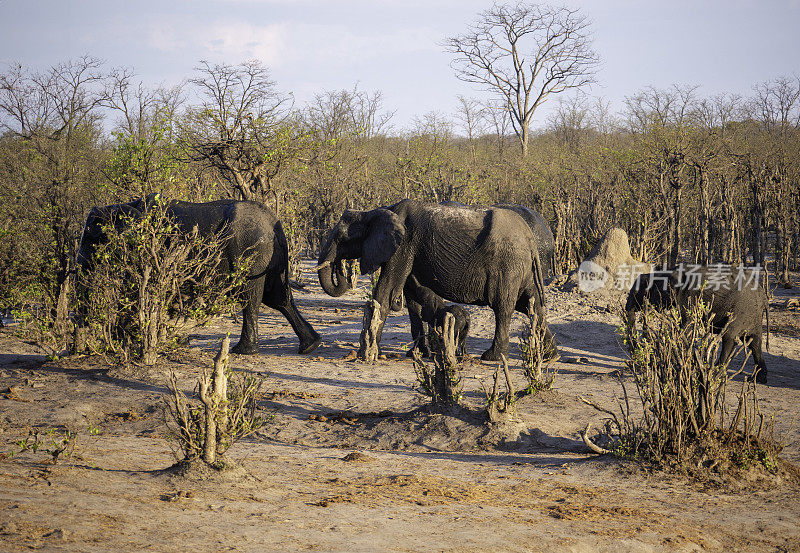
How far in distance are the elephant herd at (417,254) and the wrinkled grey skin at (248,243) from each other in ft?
0.05

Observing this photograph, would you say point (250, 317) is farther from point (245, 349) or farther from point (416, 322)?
point (416, 322)

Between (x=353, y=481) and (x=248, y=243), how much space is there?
17.5ft

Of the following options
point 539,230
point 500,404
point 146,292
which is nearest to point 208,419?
point 500,404

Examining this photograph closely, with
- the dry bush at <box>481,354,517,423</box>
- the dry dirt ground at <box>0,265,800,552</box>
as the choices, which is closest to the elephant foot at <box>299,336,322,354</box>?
the dry dirt ground at <box>0,265,800,552</box>

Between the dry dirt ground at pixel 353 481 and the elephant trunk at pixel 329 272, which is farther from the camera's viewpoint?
the elephant trunk at pixel 329 272

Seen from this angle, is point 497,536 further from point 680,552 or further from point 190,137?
point 190,137

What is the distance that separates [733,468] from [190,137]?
483 inches

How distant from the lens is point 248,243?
10.3 m

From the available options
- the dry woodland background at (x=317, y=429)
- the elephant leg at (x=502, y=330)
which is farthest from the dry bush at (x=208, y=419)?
the elephant leg at (x=502, y=330)

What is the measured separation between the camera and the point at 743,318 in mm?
10359

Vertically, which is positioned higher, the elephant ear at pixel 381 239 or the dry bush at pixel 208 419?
the elephant ear at pixel 381 239

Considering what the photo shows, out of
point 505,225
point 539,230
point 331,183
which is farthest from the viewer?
point 331,183

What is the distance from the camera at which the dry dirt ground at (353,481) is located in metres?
4.39

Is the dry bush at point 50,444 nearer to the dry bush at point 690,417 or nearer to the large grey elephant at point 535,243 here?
the dry bush at point 690,417
